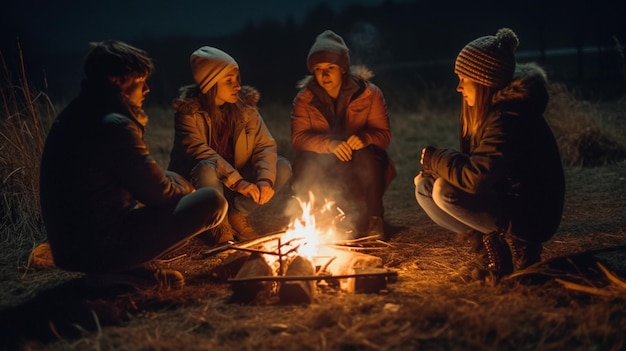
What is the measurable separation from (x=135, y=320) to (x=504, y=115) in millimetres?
2454

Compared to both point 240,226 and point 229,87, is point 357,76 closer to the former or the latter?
point 229,87

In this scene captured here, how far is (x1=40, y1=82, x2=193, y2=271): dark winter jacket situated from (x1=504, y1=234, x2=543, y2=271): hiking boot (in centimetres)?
219

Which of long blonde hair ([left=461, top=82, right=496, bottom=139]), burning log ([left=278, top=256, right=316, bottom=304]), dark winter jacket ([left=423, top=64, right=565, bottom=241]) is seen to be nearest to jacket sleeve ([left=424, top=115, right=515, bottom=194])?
dark winter jacket ([left=423, top=64, right=565, bottom=241])

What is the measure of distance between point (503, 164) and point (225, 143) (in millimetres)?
2351

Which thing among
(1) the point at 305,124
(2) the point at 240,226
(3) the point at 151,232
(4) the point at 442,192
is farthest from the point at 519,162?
(2) the point at 240,226

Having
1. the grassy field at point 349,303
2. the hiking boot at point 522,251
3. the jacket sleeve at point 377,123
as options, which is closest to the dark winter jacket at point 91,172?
the grassy field at point 349,303

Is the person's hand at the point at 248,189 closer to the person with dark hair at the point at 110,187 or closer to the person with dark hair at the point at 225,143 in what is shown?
the person with dark hair at the point at 225,143

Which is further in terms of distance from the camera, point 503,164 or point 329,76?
point 329,76

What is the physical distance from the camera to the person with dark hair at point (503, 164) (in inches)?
136

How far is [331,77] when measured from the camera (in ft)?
16.3

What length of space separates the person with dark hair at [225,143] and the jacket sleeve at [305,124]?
0.25 metres

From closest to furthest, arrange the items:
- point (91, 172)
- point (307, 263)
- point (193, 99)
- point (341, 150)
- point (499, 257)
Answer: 1. point (91, 172)
2. point (499, 257)
3. point (307, 263)
4. point (193, 99)
5. point (341, 150)

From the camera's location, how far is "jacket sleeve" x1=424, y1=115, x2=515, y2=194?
3443 mm

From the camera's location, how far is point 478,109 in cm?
370
